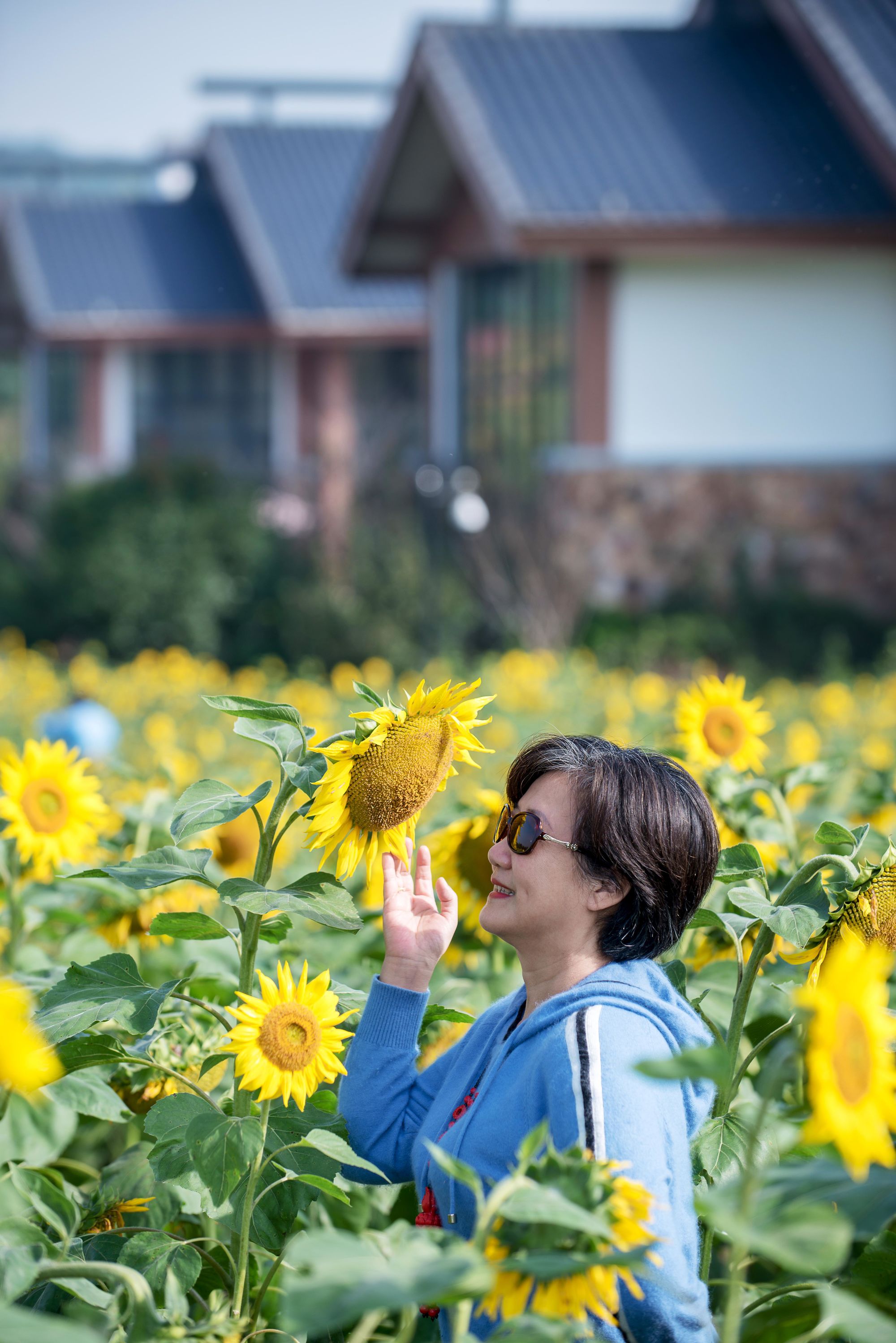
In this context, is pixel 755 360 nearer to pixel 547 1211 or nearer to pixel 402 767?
pixel 402 767

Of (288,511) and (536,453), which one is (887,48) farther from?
(288,511)

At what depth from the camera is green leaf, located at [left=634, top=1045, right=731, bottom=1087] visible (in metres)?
1.00

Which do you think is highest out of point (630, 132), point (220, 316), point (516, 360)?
point (630, 132)

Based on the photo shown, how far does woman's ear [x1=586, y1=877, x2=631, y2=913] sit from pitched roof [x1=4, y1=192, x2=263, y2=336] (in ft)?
Answer: 66.1

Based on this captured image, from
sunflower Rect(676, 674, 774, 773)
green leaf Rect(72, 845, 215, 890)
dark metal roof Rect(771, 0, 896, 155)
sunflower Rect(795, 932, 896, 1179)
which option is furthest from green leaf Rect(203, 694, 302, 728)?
dark metal roof Rect(771, 0, 896, 155)

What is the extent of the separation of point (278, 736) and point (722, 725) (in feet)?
3.43

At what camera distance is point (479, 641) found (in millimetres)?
12734

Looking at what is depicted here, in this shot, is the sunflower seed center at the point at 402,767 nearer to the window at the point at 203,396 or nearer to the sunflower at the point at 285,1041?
the sunflower at the point at 285,1041

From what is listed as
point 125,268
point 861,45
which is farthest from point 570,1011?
point 125,268

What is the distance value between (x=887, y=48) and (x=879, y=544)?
392 centimetres

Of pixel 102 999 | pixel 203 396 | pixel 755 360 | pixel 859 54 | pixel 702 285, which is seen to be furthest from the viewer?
pixel 203 396

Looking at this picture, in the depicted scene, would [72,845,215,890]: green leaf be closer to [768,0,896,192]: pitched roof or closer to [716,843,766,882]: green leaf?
[716,843,766,882]: green leaf

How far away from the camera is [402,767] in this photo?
164cm

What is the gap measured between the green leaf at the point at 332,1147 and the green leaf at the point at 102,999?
0.64 ft
